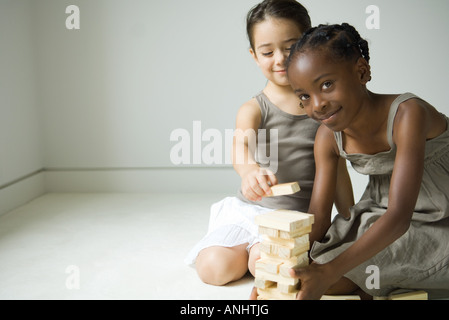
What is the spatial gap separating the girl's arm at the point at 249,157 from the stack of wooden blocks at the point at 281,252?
0.30 ft

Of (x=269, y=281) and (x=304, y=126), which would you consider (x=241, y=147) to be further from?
(x=269, y=281)

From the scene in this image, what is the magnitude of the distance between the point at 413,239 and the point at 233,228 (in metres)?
0.51

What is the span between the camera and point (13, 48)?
2.27 meters

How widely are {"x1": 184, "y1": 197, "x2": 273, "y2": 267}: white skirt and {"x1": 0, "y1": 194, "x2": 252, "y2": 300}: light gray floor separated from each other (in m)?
0.09

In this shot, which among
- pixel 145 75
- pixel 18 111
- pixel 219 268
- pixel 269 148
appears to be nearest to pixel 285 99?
pixel 269 148

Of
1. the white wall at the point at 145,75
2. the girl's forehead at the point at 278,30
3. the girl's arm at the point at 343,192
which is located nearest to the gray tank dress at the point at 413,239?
the girl's arm at the point at 343,192

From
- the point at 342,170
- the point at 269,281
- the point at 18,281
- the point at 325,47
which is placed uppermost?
the point at 325,47

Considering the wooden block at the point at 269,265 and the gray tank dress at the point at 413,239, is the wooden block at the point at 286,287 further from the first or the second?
the gray tank dress at the point at 413,239

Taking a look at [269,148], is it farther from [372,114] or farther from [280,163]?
[372,114]

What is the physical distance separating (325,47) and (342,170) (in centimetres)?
50

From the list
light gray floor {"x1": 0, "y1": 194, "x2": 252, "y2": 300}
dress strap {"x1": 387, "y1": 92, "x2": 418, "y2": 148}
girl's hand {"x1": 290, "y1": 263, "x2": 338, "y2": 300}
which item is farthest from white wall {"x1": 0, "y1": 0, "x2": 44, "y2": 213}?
dress strap {"x1": 387, "y1": 92, "x2": 418, "y2": 148}

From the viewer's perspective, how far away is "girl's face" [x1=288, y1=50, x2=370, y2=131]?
1.10 metres

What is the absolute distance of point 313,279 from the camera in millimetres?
1067

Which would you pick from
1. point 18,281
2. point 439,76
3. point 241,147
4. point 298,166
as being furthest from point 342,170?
point 439,76
